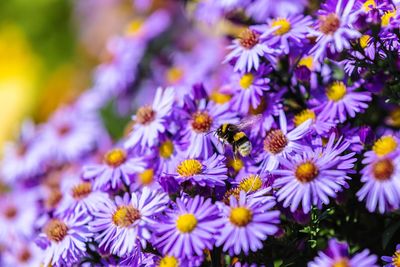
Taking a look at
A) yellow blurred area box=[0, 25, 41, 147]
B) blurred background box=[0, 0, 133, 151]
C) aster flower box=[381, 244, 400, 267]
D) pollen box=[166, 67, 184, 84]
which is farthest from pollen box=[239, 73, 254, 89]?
yellow blurred area box=[0, 25, 41, 147]

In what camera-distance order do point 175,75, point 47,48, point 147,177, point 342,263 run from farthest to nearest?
point 47,48 < point 175,75 < point 147,177 < point 342,263

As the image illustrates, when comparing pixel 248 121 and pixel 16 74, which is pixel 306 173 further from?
pixel 16 74

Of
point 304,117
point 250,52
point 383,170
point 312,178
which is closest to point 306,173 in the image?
point 312,178

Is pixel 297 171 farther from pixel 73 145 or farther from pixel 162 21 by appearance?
pixel 162 21

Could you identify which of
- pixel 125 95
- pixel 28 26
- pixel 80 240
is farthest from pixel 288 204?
pixel 28 26

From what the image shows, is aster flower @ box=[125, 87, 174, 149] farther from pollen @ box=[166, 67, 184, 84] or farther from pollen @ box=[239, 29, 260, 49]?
pollen @ box=[166, 67, 184, 84]
